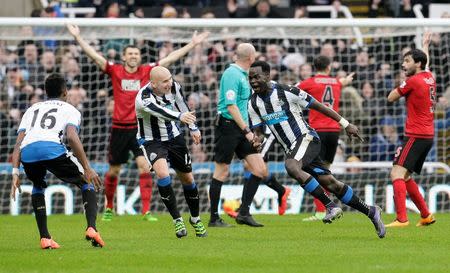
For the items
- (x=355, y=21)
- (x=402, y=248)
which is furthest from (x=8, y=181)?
(x=402, y=248)

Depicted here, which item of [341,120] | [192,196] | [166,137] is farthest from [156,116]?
[341,120]

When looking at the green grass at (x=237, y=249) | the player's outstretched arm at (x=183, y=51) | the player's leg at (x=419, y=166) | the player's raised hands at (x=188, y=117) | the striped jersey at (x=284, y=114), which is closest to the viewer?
the green grass at (x=237, y=249)

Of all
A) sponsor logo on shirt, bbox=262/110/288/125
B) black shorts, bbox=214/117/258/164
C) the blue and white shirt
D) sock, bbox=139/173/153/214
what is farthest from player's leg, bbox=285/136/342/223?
sock, bbox=139/173/153/214

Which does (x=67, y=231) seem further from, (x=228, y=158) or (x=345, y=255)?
(x=345, y=255)

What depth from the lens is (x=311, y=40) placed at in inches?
867

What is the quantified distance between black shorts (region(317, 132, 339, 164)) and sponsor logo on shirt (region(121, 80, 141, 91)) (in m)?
2.72

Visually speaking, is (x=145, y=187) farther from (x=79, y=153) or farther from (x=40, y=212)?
(x=79, y=153)

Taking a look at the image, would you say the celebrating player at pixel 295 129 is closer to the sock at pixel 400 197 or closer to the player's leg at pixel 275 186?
the sock at pixel 400 197

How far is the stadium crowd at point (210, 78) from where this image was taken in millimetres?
20719

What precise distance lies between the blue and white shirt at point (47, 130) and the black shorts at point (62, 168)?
0.22 ft

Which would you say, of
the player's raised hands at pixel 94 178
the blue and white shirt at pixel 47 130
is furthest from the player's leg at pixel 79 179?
the player's raised hands at pixel 94 178

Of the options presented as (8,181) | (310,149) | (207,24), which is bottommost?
(8,181)

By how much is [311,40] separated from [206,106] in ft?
7.95

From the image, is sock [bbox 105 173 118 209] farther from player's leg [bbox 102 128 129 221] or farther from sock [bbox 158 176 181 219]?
sock [bbox 158 176 181 219]
